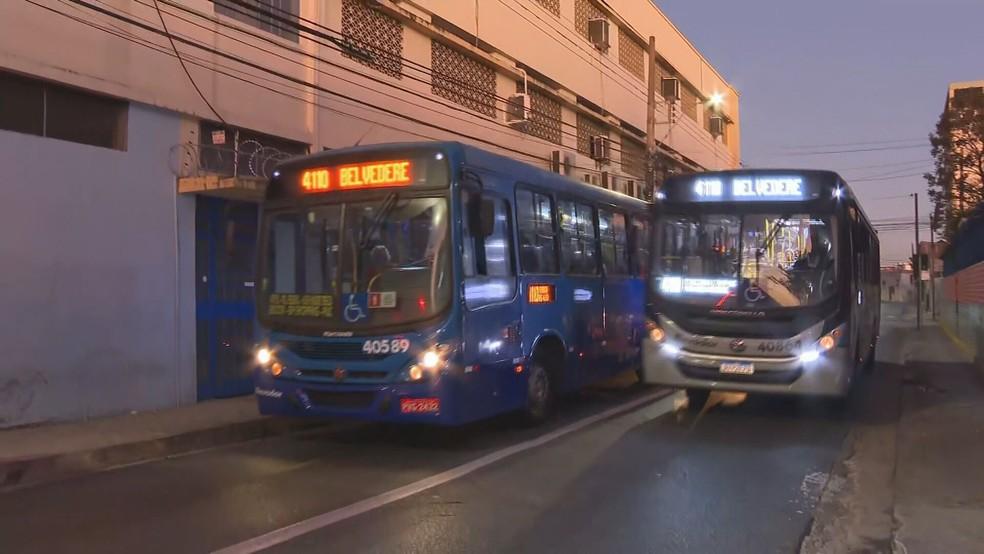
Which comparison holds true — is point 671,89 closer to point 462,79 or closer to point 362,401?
point 462,79

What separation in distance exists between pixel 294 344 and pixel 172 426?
94.1 inches

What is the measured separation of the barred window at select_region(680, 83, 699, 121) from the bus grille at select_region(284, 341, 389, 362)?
2999cm

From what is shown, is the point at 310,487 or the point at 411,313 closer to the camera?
the point at 310,487

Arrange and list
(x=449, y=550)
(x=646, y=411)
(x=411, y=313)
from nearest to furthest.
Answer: (x=449, y=550) → (x=411, y=313) → (x=646, y=411)

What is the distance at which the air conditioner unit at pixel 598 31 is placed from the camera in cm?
2469

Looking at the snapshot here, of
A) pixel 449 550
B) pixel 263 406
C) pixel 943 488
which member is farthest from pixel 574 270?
pixel 449 550

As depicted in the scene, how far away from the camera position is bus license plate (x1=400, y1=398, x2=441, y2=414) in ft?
25.5

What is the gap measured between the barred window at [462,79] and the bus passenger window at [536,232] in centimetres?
758

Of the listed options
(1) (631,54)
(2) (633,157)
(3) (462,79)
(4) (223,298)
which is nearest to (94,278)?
(4) (223,298)

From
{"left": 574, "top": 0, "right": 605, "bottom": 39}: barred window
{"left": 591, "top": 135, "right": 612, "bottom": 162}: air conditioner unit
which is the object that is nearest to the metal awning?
{"left": 591, "top": 135, "right": 612, "bottom": 162}: air conditioner unit

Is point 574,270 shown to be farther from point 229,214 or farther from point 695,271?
point 229,214

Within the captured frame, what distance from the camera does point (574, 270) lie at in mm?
10742

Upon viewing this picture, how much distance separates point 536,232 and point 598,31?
16.9 meters

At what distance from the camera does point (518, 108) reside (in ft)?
64.7
